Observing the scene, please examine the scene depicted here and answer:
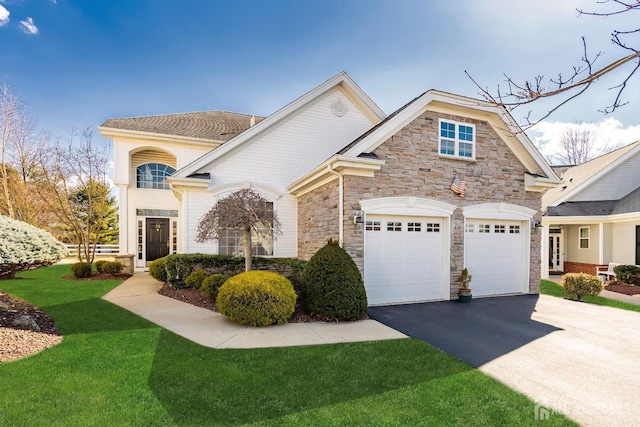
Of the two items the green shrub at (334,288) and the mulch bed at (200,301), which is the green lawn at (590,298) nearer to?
the mulch bed at (200,301)

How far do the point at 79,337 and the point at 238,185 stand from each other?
723cm

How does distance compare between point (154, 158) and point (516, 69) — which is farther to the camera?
point (154, 158)

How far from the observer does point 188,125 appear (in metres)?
16.5

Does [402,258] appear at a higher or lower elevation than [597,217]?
lower

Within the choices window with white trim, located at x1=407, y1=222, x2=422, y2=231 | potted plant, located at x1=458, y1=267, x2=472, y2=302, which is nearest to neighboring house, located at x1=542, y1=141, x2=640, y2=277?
potted plant, located at x1=458, y1=267, x2=472, y2=302

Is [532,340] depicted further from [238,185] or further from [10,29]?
[10,29]

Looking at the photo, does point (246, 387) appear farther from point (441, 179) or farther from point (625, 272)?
point (625, 272)

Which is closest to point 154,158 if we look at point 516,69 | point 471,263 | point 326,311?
point 326,311

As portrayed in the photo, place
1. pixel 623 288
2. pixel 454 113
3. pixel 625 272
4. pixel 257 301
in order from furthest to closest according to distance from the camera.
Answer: pixel 625 272 → pixel 623 288 → pixel 454 113 → pixel 257 301

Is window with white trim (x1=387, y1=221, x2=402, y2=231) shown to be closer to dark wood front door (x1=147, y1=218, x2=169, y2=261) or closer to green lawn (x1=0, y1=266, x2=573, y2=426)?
green lawn (x1=0, y1=266, x2=573, y2=426)

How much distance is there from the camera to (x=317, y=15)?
11539mm

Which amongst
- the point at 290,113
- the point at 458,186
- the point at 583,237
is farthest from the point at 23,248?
the point at 583,237

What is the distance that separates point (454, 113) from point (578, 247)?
13.2 m

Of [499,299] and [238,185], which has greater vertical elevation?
[238,185]
